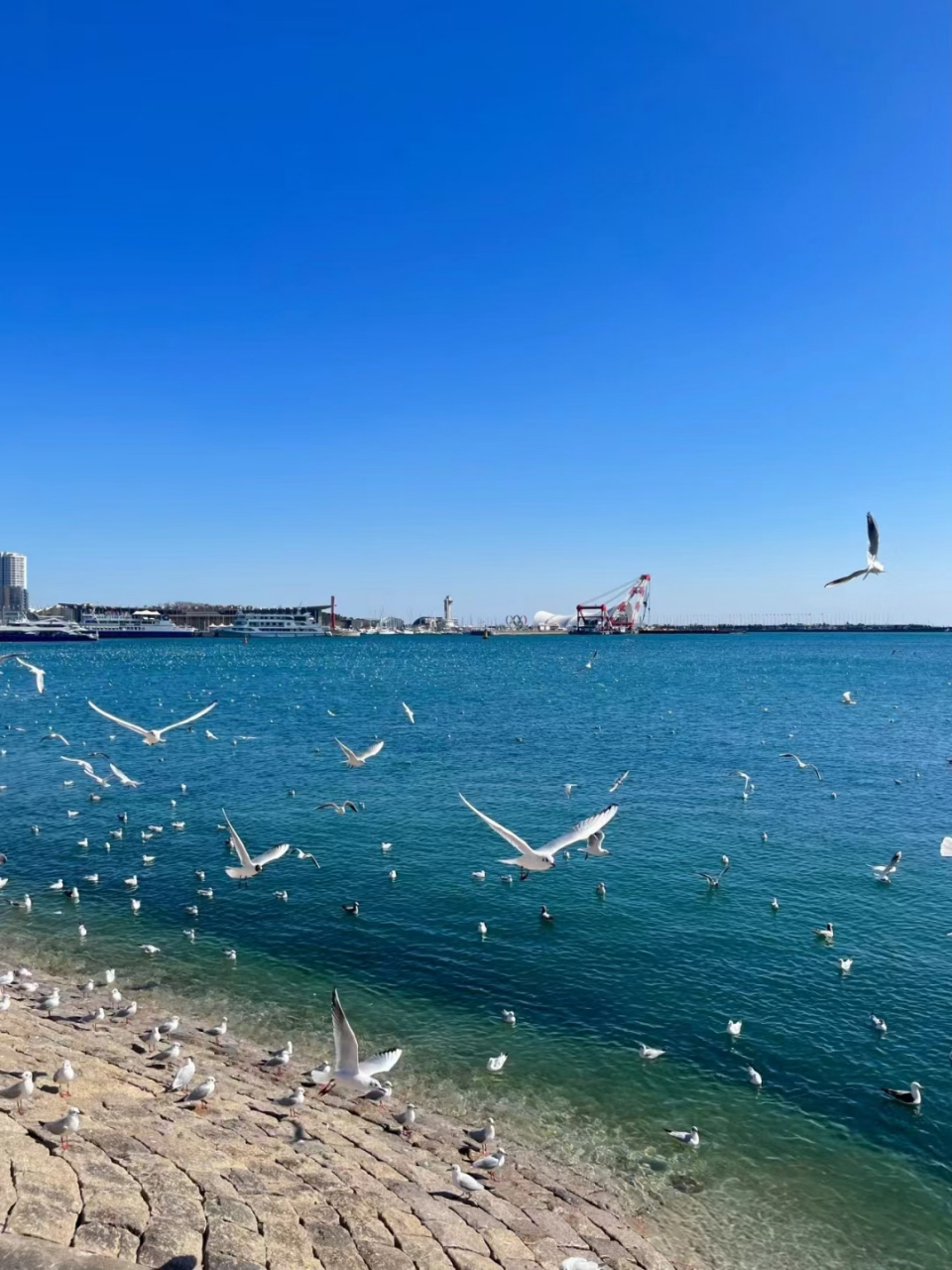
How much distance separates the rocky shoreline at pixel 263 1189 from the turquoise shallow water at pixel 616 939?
1.73 m

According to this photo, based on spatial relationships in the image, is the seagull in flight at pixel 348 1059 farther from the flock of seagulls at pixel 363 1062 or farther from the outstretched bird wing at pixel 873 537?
the outstretched bird wing at pixel 873 537

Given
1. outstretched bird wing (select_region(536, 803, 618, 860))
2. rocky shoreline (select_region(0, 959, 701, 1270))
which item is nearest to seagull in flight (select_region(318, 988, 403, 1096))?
rocky shoreline (select_region(0, 959, 701, 1270))

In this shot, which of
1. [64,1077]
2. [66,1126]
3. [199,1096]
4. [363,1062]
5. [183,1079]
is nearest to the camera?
[66,1126]

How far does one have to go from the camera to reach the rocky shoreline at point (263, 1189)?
28.8 feet

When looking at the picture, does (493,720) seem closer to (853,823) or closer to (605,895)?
(853,823)

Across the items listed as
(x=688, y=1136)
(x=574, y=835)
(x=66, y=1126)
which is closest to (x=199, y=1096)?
(x=66, y=1126)

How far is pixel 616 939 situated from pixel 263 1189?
44.4ft

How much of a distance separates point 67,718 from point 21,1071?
59066mm

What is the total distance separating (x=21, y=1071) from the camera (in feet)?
41.8

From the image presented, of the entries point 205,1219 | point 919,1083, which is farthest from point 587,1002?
point 205,1219

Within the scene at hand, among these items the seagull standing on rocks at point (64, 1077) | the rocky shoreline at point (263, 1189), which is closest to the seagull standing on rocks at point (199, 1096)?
the rocky shoreline at point (263, 1189)

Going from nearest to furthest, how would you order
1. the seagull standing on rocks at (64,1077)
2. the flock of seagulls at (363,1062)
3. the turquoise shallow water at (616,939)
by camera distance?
the flock of seagulls at (363,1062)
the seagull standing on rocks at (64,1077)
the turquoise shallow water at (616,939)

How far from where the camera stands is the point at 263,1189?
33.5ft

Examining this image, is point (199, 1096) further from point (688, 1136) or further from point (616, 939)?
point (616, 939)
